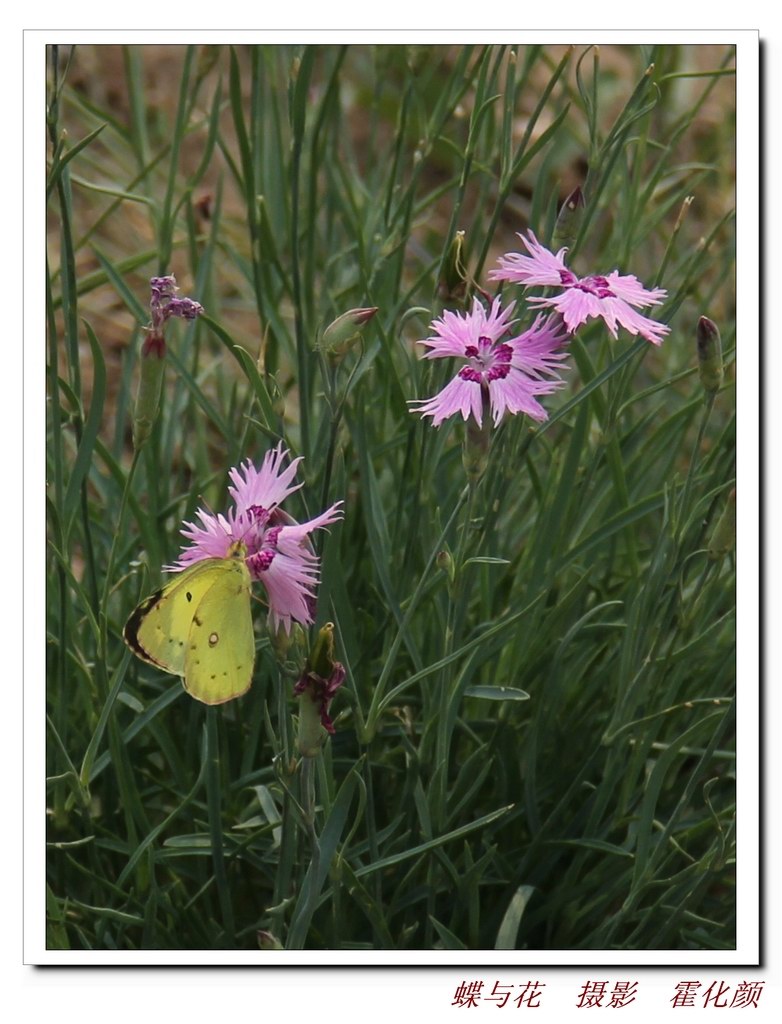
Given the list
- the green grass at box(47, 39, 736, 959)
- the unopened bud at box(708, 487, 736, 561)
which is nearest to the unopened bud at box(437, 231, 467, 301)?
the green grass at box(47, 39, 736, 959)

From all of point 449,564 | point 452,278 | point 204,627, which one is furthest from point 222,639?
point 452,278

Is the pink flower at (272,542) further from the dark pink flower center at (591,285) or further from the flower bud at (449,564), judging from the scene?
the dark pink flower center at (591,285)

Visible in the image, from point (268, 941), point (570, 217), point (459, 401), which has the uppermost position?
point (570, 217)

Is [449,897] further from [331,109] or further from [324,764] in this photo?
[331,109]

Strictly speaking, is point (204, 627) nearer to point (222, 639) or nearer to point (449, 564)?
point (222, 639)

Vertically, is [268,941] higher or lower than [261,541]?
lower

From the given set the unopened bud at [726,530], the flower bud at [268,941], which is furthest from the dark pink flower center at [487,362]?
the flower bud at [268,941]
